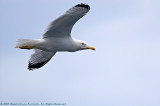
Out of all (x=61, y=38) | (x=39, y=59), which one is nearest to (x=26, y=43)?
(x=61, y=38)

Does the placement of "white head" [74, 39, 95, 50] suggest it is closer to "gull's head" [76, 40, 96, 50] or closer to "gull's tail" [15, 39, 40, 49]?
"gull's head" [76, 40, 96, 50]

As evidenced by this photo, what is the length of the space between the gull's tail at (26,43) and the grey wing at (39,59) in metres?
1.08

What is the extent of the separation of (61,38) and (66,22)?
30.5 inches

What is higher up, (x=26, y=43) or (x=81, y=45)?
(x=81, y=45)

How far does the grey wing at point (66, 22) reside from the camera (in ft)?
47.8

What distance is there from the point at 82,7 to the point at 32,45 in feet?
6.84

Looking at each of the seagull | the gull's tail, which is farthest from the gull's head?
the gull's tail

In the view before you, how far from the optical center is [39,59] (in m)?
16.8

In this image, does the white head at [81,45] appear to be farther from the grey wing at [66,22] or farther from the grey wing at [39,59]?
the grey wing at [39,59]

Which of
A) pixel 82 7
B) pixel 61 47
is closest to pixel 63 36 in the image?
pixel 61 47

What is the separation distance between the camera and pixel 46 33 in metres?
15.4

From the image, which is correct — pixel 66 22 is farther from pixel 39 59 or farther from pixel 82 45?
pixel 39 59

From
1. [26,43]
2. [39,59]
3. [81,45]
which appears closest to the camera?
[26,43]

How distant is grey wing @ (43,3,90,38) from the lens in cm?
1457
